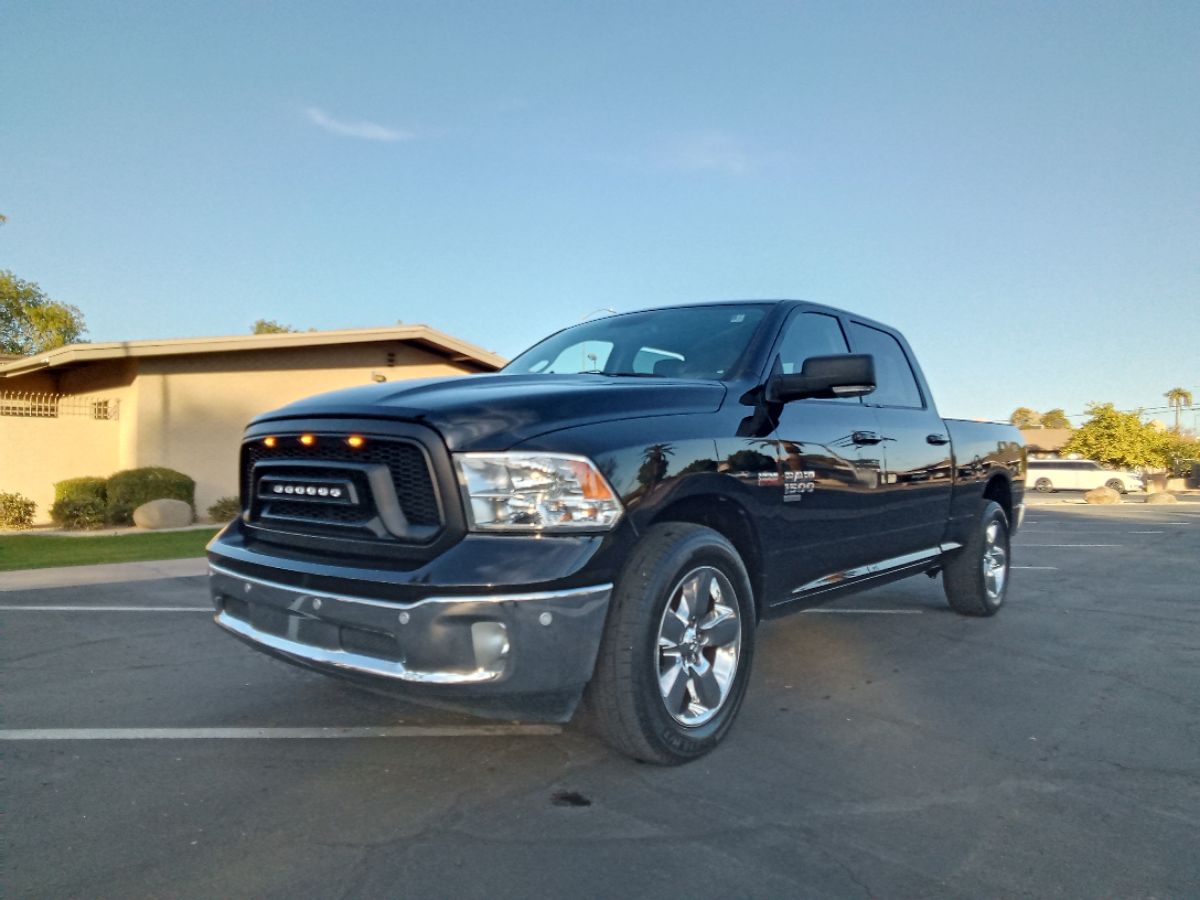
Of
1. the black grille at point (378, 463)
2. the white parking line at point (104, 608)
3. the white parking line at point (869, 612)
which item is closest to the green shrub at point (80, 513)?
the white parking line at point (104, 608)

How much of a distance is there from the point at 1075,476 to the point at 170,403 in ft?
134

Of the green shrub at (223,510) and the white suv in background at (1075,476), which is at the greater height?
the green shrub at (223,510)

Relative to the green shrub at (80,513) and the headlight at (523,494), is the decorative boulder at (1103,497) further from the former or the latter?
the headlight at (523,494)

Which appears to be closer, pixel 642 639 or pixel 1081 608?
pixel 642 639

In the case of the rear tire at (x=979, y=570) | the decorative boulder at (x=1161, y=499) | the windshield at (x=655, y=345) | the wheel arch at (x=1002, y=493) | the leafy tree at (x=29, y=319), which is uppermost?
the leafy tree at (x=29, y=319)

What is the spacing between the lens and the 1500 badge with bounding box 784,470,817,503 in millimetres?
3947

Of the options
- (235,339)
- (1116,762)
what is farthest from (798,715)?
(235,339)

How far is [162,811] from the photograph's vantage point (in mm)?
2844

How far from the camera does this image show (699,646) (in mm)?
3422

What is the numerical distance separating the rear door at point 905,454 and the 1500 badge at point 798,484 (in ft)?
2.76

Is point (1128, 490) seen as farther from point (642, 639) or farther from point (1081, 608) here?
point (642, 639)

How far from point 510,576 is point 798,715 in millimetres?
1888

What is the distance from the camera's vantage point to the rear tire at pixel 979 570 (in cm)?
618

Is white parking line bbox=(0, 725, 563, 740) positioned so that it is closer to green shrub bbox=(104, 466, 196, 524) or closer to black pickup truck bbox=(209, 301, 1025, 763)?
black pickup truck bbox=(209, 301, 1025, 763)
